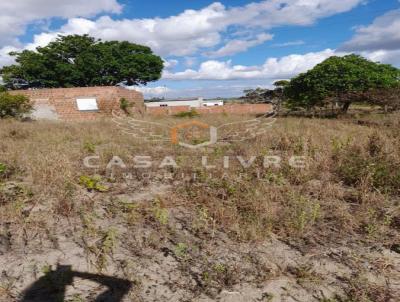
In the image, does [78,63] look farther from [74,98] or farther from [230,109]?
[230,109]

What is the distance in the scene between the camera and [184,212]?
344 cm

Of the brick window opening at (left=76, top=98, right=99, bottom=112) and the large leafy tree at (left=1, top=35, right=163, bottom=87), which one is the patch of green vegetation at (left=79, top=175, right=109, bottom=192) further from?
the large leafy tree at (left=1, top=35, right=163, bottom=87)

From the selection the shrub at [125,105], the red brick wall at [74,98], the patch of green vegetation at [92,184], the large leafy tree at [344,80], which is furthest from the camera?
the shrub at [125,105]

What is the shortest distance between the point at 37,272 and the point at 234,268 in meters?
1.57

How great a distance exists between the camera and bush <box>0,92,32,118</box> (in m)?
12.8

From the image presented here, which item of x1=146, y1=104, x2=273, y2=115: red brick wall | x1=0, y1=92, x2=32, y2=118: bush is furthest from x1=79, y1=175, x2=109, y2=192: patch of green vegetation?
x1=146, y1=104, x2=273, y2=115: red brick wall

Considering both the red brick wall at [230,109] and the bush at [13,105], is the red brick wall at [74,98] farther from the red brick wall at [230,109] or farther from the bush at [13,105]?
the red brick wall at [230,109]

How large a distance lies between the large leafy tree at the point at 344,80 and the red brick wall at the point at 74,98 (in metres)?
10.7

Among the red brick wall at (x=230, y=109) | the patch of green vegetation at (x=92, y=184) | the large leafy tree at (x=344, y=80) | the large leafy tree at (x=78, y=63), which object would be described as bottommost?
the patch of green vegetation at (x=92, y=184)

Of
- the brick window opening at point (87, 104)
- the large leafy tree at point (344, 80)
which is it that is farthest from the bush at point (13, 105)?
the large leafy tree at point (344, 80)

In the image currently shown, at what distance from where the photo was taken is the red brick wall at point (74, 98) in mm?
15523

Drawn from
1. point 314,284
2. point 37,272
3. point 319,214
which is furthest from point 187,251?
point 319,214

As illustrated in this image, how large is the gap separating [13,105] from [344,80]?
15446 mm

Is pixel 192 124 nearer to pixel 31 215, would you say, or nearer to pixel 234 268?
pixel 31 215
